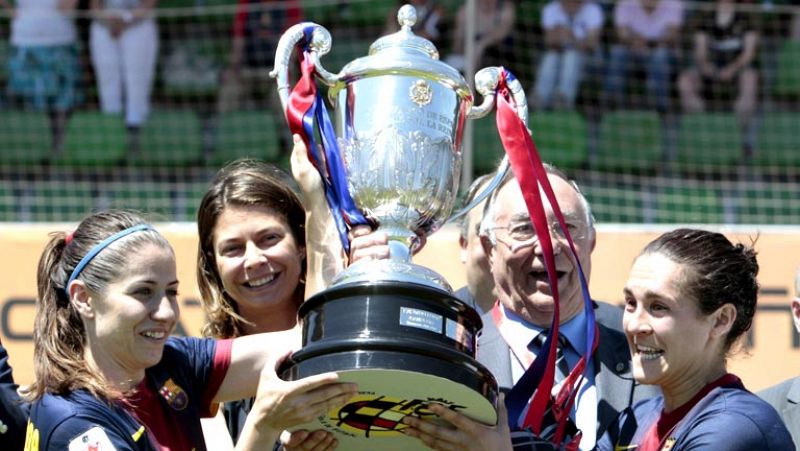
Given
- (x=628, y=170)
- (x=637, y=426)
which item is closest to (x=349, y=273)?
(x=637, y=426)

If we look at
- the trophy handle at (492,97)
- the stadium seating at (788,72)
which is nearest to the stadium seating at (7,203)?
the stadium seating at (788,72)

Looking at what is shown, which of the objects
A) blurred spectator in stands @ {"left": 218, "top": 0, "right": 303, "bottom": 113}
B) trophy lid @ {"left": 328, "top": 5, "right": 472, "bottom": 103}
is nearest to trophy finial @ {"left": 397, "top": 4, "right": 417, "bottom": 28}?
trophy lid @ {"left": 328, "top": 5, "right": 472, "bottom": 103}

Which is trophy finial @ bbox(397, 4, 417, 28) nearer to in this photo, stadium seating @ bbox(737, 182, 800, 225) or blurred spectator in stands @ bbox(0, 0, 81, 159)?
stadium seating @ bbox(737, 182, 800, 225)

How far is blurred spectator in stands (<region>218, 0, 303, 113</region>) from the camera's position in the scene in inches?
314

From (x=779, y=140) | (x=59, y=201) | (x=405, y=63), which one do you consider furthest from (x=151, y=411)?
(x=779, y=140)

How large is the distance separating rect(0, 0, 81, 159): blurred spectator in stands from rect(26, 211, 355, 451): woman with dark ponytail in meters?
5.38

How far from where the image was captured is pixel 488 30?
7.70 metres

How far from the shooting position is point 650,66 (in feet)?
26.8

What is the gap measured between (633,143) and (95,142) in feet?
9.81

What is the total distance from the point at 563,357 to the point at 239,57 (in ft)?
17.3

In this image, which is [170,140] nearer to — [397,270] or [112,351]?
[112,351]

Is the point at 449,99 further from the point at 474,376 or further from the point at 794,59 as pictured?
the point at 794,59

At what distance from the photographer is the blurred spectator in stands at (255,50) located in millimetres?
7977

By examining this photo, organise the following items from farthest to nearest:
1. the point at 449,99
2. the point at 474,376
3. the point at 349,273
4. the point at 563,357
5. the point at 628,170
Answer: the point at 628,170 → the point at 563,357 → the point at 449,99 → the point at 349,273 → the point at 474,376
